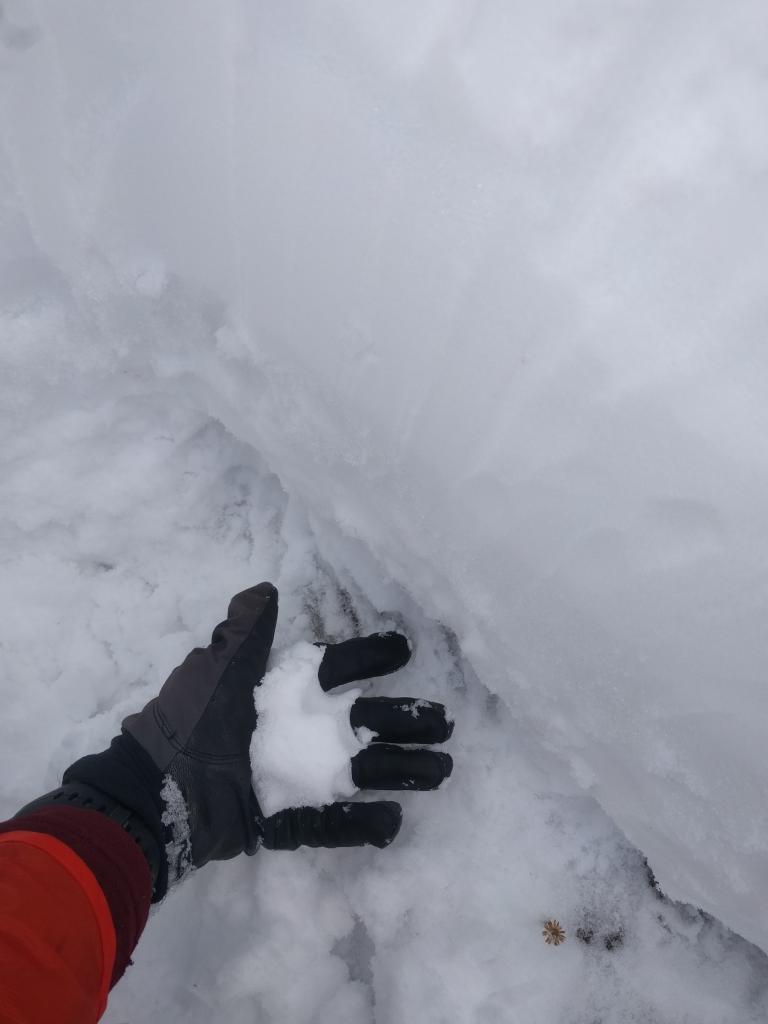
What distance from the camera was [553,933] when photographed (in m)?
1.51

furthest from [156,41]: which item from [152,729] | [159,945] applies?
[159,945]

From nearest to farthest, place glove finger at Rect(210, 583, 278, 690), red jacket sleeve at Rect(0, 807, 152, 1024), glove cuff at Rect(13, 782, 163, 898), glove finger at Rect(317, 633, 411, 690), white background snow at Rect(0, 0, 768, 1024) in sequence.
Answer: red jacket sleeve at Rect(0, 807, 152, 1024)
white background snow at Rect(0, 0, 768, 1024)
glove cuff at Rect(13, 782, 163, 898)
glove finger at Rect(210, 583, 278, 690)
glove finger at Rect(317, 633, 411, 690)

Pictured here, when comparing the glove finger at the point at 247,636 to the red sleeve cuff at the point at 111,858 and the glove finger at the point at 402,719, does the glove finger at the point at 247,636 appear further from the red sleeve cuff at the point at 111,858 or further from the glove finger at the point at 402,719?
the red sleeve cuff at the point at 111,858

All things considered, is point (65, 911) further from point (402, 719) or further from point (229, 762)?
point (402, 719)

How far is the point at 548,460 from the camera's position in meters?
1.16

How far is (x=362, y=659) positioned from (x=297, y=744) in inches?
9.7

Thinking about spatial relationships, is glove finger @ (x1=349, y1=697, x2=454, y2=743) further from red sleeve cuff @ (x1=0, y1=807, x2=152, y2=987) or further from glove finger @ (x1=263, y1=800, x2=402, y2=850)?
red sleeve cuff @ (x1=0, y1=807, x2=152, y2=987)

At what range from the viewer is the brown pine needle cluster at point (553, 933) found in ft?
4.95

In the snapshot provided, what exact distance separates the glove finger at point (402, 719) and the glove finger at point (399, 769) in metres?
0.04

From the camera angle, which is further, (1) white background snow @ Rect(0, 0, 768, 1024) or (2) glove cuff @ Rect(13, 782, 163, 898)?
(2) glove cuff @ Rect(13, 782, 163, 898)

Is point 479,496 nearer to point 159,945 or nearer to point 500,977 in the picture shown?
point 500,977

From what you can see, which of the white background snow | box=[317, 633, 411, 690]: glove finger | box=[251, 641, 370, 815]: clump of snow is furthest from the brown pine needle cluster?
box=[317, 633, 411, 690]: glove finger

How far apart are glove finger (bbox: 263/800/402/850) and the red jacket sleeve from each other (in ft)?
1.18

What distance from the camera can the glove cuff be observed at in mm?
1249
